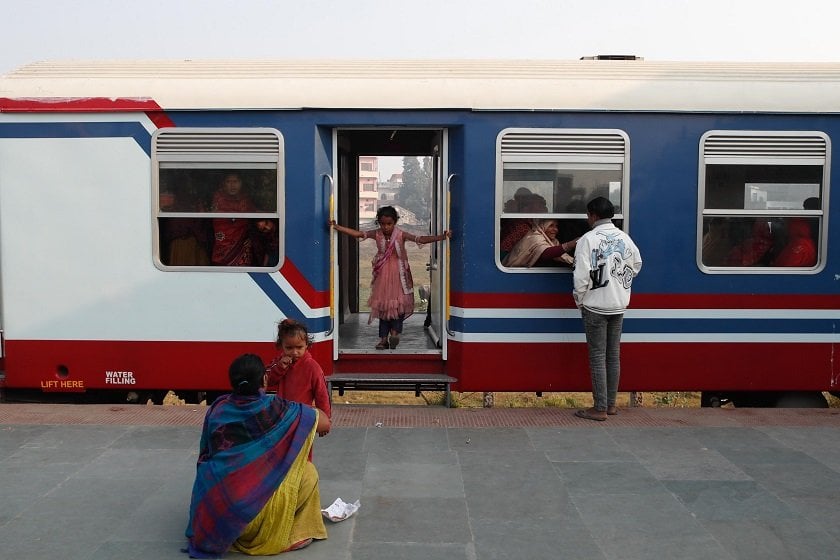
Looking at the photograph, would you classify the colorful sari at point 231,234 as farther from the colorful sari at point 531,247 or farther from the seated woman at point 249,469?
the seated woman at point 249,469

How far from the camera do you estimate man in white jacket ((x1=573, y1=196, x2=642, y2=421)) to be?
21.0 ft

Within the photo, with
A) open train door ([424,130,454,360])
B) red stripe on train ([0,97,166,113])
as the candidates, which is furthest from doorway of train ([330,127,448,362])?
red stripe on train ([0,97,166,113])

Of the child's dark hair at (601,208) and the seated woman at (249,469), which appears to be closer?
the seated woman at (249,469)

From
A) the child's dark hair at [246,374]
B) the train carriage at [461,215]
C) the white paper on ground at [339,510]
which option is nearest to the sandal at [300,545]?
the white paper on ground at [339,510]

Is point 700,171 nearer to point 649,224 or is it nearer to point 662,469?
point 649,224

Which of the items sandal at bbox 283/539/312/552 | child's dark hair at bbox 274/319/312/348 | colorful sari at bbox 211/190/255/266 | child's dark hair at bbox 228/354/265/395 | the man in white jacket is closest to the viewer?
child's dark hair at bbox 228/354/265/395

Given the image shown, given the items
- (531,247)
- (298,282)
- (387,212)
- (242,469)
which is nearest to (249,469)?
(242,469)

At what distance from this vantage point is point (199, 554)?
13.6ft

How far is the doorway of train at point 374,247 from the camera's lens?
724 centimetres

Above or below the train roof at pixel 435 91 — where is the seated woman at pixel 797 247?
below

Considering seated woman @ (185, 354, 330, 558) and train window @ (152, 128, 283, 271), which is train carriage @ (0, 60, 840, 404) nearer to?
train window @ (152, 128, 283, 271)

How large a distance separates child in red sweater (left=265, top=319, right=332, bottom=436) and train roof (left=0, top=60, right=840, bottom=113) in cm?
289

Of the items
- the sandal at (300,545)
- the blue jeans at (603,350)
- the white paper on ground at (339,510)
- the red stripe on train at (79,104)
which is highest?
the red stripe on train at (79,104)

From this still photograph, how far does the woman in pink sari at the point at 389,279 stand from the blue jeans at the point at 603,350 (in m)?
1.73
